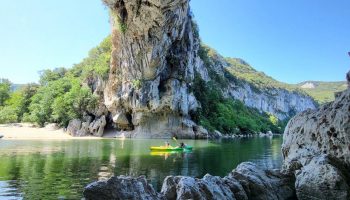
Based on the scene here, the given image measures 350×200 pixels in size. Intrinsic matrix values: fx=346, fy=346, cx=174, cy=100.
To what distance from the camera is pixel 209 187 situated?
10719 millimetres

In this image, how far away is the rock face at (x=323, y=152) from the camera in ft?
34.9

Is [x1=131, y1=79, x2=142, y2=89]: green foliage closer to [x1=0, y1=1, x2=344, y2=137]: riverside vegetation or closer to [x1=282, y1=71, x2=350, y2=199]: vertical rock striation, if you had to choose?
[x1=0, y1=1, x2=344, y2=137]: riverside vegetation

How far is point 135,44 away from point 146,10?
875cm

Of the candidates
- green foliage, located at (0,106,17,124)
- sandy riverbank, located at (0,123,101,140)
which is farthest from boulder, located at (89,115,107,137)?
green foliage, located at (0,106,17,124)

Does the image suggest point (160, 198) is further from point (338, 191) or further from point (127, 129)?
point (127, 129)

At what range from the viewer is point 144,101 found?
191ft

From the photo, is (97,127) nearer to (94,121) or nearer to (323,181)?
(94,121)

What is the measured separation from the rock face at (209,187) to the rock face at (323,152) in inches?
36.5

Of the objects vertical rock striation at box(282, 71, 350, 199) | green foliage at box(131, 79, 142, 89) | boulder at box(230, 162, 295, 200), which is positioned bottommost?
boulder at box(230, 162, 295, 200)

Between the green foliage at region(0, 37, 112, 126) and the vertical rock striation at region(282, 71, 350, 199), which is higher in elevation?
the green foliage at region(0, 37, 112, 126)

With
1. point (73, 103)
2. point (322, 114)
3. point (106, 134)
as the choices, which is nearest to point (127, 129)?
point (106, 134)

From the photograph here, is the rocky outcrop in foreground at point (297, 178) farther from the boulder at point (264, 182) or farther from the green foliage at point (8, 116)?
the green foliage at point (8, 116)

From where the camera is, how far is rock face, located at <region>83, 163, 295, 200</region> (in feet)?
29.9

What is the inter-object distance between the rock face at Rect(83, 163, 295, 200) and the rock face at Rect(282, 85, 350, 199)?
0.93 meters
